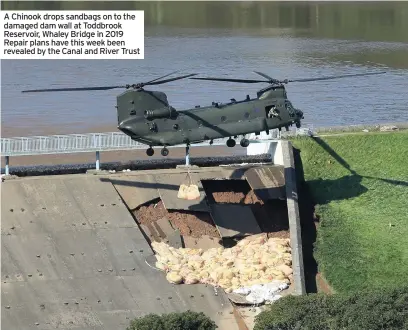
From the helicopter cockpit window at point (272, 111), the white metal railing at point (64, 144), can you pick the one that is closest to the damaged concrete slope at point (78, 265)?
the white metal railing at point (64, 144)

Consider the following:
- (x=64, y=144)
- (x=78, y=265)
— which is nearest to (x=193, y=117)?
(x=78, y=265)

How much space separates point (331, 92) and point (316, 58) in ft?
29.4

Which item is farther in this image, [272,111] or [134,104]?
[272,111]

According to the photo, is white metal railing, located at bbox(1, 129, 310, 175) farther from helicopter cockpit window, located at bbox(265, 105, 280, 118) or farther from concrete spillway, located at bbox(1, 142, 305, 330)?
helicopter cockpit window, located at bbox(265, 105, 280, 118)

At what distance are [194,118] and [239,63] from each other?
2864 cm

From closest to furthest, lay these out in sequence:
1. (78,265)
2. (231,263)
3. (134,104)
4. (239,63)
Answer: (134,104)
(78,265)
(231,263)
(239,63)

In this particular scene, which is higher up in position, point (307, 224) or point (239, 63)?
point (239, 63)

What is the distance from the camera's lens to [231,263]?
31.3m

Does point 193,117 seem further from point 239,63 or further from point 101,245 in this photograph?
point 239,63

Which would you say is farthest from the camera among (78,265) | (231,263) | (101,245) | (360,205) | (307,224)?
(360,205)

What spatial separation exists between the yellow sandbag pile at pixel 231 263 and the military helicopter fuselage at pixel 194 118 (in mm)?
3496

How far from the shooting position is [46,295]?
29.3 metres

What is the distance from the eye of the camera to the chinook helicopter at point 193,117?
29.8 meters

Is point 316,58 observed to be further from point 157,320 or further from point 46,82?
point 157,320
